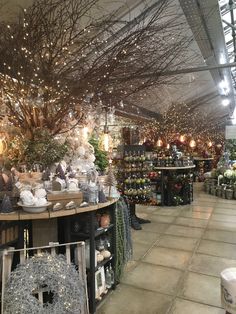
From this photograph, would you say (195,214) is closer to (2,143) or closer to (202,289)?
(202,289)

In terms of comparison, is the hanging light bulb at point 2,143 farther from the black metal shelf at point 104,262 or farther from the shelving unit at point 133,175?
the shelving unit at point 133,175

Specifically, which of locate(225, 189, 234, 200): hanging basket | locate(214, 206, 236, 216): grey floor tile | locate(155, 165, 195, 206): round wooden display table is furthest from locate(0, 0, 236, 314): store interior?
locate(225, 189, 234, 200): hanging basket

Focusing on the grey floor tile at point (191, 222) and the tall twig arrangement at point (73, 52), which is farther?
the grey floor tile at point (191, 222)

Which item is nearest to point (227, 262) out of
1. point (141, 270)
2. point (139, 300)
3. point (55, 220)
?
point (141, 270)

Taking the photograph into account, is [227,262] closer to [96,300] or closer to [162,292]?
[162,292]

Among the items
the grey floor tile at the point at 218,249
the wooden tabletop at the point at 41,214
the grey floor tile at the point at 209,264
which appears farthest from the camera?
the grey floor tile at the point at 218,249

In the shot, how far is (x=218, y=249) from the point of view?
163 inches

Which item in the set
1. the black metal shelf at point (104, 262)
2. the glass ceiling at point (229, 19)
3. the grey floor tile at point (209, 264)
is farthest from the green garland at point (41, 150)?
the glass ceiling at point (229, 19)

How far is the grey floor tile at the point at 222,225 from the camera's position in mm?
5230

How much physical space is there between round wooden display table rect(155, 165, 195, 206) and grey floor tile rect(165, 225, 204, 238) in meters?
1.91

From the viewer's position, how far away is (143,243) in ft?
14.4

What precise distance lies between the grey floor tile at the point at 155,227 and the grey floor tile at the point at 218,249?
0.85 metres

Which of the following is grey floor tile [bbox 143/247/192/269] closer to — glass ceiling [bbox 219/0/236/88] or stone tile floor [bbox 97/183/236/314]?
stone tile floor [bbox 97/183/236/314]

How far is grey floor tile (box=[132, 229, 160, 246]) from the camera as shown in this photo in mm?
4460
